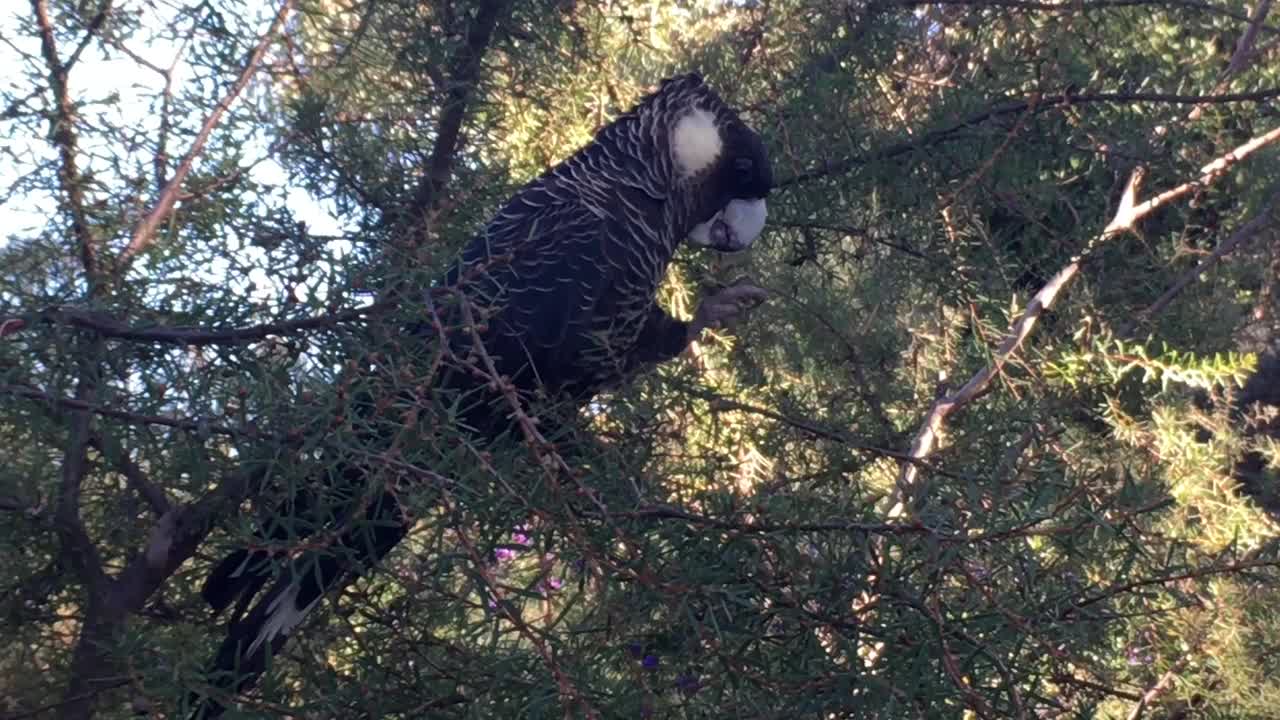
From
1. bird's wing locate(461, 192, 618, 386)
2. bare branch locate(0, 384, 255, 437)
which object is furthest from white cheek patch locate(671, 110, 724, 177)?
bare branch locate(0, 384, 255, 437)

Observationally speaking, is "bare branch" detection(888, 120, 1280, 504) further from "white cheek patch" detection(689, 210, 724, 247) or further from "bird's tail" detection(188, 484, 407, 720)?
"bird's tail" detection(188, 484, 407, 720)

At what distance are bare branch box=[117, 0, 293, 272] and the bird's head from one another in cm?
62

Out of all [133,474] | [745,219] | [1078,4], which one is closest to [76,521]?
[133,474]

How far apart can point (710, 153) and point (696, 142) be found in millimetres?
25

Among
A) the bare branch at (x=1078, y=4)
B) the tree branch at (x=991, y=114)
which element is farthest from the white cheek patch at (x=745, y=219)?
the bare branch at (x=1078, y=4)

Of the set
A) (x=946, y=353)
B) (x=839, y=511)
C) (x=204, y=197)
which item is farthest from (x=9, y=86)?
(x=946, y=353)

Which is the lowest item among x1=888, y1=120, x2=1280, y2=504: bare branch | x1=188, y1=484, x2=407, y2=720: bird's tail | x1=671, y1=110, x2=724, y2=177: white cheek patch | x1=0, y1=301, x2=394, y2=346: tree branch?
x1=188, y1=484, x2=407, y2=720: bird's tail

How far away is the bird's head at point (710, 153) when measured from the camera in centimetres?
163

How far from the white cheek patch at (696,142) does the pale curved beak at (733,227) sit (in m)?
0.08

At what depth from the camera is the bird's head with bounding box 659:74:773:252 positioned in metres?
1.63

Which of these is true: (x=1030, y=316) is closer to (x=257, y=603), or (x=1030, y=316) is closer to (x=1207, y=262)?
(x=1207, y=262)

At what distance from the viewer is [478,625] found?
76 centimetres

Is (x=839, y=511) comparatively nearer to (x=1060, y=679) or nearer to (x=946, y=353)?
(x=1060, y=679)

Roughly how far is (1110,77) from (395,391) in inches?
45.1
